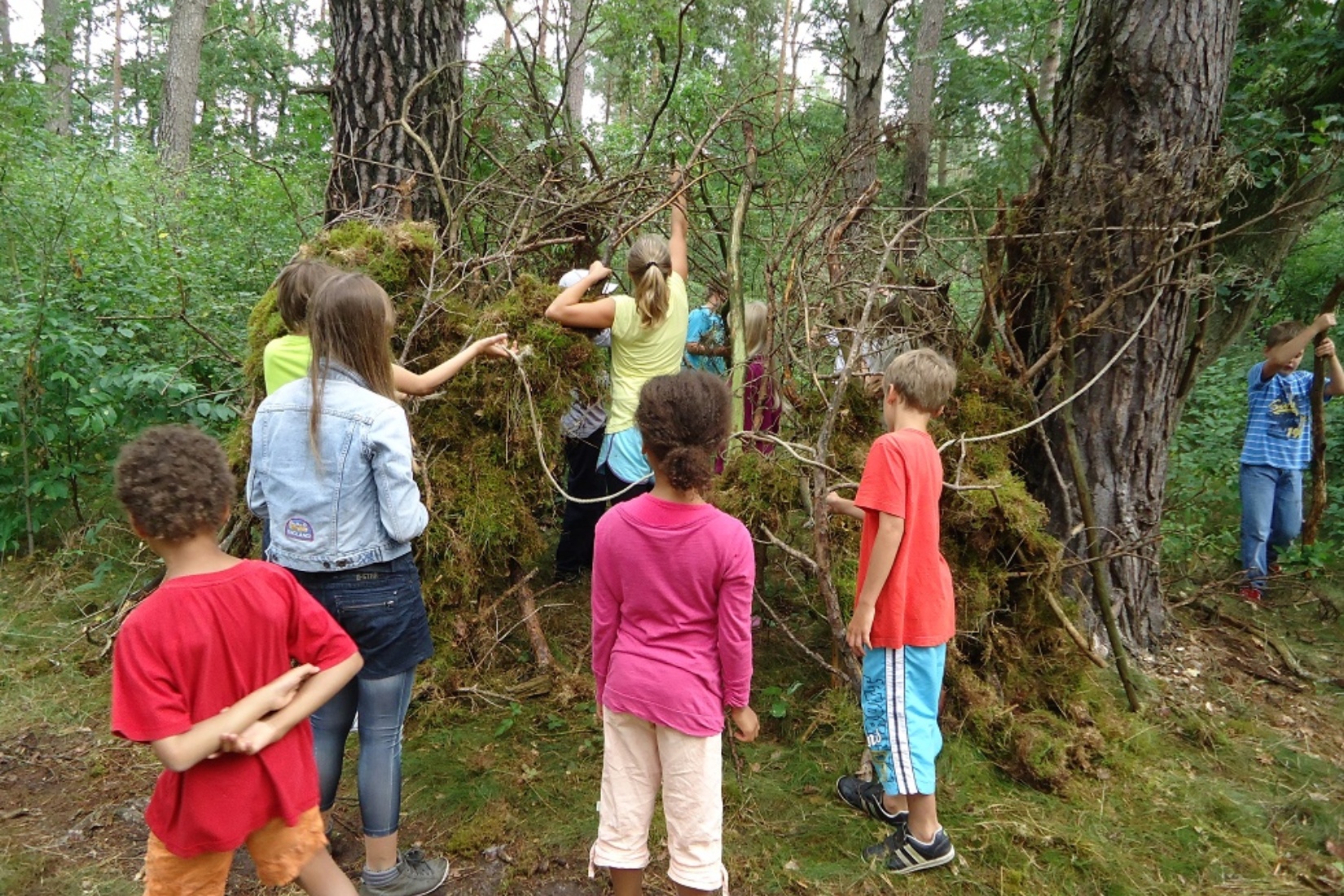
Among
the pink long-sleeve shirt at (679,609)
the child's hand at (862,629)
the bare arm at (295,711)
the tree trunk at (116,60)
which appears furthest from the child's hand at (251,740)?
the tree trunk at (116,60)

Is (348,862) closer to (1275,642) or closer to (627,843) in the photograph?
(627,843)

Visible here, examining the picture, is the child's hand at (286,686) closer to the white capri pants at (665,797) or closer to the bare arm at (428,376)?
the white capri pants at (665,797)

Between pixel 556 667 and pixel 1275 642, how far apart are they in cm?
389

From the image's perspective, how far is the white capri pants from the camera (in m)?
1.99

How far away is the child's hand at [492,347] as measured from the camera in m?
2.84

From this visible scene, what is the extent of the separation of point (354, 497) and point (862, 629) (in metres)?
1.63

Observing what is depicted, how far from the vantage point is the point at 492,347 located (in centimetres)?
296

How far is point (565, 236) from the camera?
432 centimetres

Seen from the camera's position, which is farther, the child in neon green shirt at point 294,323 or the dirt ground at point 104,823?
the dirt ground at point 104,823

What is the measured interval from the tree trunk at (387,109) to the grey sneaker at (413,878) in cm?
324

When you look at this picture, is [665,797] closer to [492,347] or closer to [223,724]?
[223,724]

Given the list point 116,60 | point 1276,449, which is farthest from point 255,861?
point 116,60

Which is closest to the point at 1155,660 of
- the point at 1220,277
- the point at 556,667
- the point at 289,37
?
the point at 1220,277

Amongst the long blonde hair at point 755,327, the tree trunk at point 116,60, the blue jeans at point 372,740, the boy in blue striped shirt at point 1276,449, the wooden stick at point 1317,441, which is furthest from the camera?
the tree trunk at point 116,60
